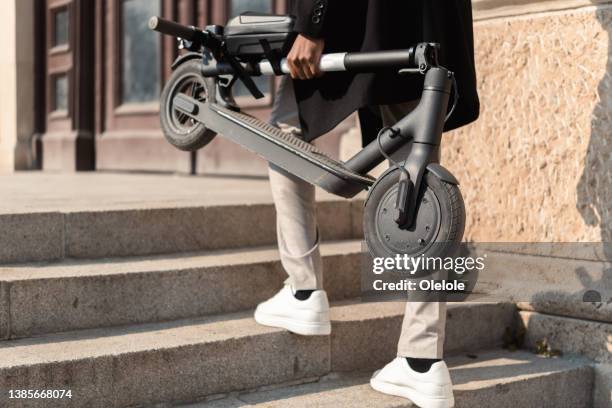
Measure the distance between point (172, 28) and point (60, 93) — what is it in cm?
498

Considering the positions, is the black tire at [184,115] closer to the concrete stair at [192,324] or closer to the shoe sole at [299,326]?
the concrete stair at [192,324]

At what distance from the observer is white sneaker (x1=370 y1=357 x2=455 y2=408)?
265cm

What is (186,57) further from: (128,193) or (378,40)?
(128,193)

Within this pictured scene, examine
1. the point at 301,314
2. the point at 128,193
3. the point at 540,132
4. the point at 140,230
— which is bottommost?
the point at 301,314

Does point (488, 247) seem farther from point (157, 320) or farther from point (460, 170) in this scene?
point (157, 320)

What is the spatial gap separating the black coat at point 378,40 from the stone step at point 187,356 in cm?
79

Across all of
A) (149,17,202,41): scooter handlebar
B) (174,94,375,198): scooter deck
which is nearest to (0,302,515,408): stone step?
(174,94,375,198): scooter deck

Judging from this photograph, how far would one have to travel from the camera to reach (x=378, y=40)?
2.55 meters

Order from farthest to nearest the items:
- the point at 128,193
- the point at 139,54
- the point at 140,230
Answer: the point at 139,54 → the point at 128,193 → the point at 140,230

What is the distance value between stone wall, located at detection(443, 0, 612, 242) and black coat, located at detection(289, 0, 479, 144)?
2.95 ft

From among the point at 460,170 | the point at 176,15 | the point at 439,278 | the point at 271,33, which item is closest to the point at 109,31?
the point at 176,15

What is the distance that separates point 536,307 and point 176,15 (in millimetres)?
3653

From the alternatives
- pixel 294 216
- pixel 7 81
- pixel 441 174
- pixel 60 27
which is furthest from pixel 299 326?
pixel 7 81

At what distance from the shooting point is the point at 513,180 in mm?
3689
